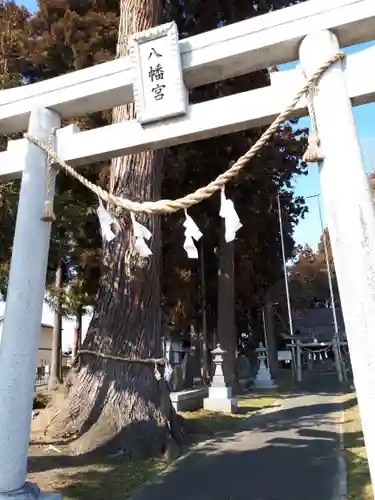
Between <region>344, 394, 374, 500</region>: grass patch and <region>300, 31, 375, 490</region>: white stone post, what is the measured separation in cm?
251

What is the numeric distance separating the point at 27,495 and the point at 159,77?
3122 millimetres

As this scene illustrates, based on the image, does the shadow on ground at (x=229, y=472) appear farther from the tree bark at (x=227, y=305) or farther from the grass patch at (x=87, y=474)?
the tree bark at (x=227, y=305)

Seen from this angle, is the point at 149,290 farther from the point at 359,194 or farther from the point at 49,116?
the point at 359,194

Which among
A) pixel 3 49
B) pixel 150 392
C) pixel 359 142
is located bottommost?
pixel 150 392

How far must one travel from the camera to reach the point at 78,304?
1463 centimetres

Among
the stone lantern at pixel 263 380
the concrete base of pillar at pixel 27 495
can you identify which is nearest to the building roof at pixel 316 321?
the stone lantern at pixel 263 380

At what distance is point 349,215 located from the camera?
258 centimetres

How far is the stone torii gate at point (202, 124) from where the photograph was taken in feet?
8.40

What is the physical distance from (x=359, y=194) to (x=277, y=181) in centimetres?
1600

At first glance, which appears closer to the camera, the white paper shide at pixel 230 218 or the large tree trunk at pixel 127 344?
the white paper shide at pixel 230 218

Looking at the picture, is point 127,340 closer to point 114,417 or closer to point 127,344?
point 127,344

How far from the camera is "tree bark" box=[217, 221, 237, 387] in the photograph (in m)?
14.8

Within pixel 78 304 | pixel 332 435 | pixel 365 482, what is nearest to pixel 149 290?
pixel 365 482

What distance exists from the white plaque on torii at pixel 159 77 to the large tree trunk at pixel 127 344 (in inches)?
126
